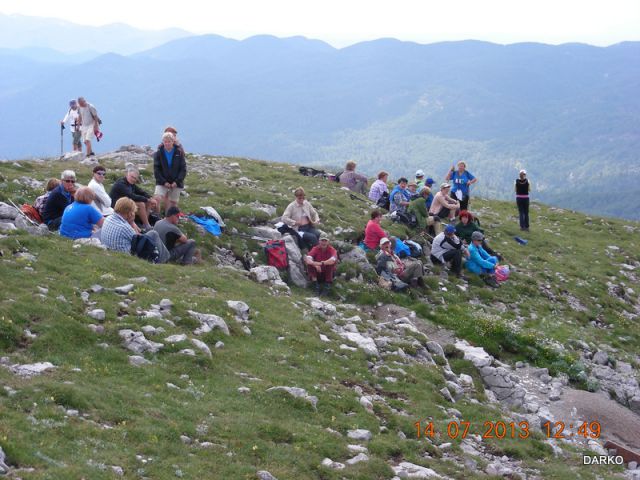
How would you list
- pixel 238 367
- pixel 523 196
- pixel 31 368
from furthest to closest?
pixel 523 196 < pixel 238 367 < pixel 31 368

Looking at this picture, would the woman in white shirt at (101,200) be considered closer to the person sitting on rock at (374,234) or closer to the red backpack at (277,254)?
the red backpack at (277,254)

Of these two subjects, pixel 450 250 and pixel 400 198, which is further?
pixel 400 198

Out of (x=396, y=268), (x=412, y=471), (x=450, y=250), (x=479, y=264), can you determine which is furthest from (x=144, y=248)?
(x=479, y=264)

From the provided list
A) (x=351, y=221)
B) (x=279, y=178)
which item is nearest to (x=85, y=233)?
(x=351, y=221)

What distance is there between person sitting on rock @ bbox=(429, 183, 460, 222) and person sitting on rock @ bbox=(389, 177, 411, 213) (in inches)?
50.5

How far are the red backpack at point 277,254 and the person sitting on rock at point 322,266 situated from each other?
774 mm

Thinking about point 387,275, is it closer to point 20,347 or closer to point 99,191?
point 99,191

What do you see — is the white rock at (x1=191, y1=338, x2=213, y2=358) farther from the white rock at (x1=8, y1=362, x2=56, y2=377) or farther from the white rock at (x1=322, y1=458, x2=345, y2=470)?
the white rock at (x1=322, y1=458, x2=345, y2=470)

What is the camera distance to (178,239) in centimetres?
2159

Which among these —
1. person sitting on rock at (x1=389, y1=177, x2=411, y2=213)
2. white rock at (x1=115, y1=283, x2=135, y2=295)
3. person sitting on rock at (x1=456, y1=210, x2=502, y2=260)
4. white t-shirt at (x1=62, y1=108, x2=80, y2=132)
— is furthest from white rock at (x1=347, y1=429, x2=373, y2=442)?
white t-shirt at (x1=62, y1=108, x2=80, y2=132)

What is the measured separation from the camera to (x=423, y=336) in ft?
66.7
